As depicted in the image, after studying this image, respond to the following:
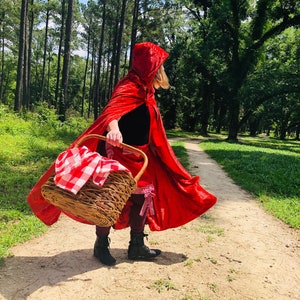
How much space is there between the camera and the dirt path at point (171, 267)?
Result: 116 inches

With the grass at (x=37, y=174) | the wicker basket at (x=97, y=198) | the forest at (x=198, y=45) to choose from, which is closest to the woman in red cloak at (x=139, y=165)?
the wicker basket at (x=97, y=198)

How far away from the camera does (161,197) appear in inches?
147

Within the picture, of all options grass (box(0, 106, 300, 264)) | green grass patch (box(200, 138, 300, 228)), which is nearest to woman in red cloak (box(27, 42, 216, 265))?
grass (box(0, 106, 300, 264))

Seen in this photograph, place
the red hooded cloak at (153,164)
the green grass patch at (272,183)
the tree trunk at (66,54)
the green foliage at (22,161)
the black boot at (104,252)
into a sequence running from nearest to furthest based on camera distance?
the red hooded cloak at (153,164) < the black boot at (104,252) < the green foliage at (22,161) < the green grass patch at (272,183) < the tree trunk at (66,54)

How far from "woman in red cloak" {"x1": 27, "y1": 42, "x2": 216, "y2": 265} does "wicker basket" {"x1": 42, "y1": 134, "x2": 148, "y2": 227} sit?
1.28ft

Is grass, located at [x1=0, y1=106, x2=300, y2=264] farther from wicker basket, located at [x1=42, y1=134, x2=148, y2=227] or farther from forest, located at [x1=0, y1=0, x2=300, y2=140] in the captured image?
forest, located at [x1=0, y1=0, x2=300, y2=140]

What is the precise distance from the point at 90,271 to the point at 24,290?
65 centimetres

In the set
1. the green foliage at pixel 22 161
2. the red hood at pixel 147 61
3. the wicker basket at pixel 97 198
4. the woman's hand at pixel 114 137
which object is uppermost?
the red hood at pixel 147 61

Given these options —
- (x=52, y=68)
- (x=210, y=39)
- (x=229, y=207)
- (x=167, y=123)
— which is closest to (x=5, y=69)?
(x=52, y=68)

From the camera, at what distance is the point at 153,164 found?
3.67 m

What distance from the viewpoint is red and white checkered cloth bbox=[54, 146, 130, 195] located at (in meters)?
2.52

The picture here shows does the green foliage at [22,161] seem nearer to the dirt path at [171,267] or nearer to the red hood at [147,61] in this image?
the dirt path at [171,267]

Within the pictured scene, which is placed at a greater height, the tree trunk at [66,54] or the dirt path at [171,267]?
the tree trunk at [66,54]

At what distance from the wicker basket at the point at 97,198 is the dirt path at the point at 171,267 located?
78cm
